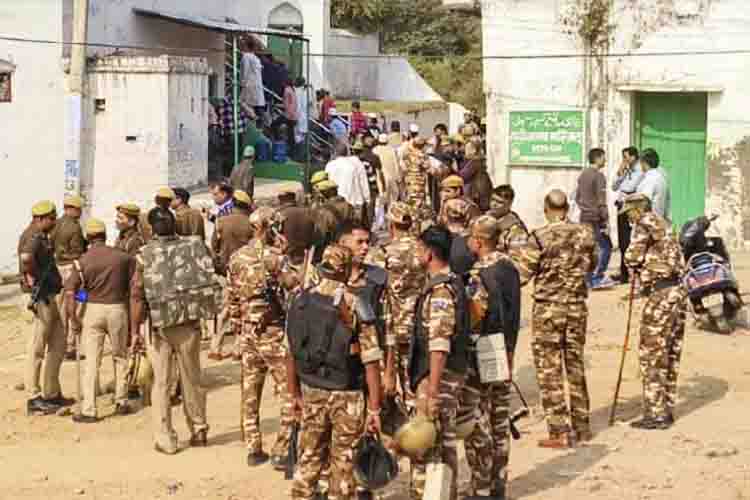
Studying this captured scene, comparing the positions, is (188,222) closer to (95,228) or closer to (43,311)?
(43,311)

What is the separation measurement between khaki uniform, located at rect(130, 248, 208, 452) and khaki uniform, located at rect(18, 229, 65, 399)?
1844 mm

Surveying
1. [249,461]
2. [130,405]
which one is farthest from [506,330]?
[130,405]

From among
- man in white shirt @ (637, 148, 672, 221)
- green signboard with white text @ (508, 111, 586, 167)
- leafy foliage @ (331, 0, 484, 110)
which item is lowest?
man in white shirt @ (637, 148, 672, 221)

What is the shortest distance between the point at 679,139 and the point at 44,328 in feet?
33.3

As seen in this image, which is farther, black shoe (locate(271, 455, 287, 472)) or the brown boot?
the brown boot

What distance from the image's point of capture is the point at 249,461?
9.91 meters

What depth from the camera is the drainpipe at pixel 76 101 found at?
18.7 m

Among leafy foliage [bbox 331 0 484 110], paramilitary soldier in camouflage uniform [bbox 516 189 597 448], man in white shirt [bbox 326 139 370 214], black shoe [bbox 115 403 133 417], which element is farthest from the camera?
leafy foliage [bbox 331 0 484 110]

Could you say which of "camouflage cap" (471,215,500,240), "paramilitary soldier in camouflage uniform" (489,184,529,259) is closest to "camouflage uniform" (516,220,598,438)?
"paramilitary soldier in camouflage uniform" (489,184,529,259)

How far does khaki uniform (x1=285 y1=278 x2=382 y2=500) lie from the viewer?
772cm

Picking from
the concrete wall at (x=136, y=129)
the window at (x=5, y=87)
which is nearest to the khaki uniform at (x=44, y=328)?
the concrete wall at (x=136, y=129)

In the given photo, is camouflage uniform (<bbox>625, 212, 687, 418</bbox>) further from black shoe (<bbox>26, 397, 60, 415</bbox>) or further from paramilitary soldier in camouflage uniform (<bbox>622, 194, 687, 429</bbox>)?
black shoe (<bbox>26, 397, 60, 415</bbox>)

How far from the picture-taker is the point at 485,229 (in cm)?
870

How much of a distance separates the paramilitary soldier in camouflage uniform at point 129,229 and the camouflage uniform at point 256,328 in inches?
91.0
